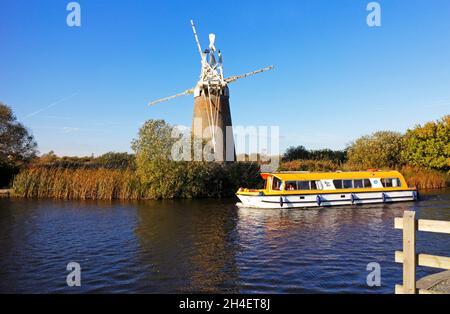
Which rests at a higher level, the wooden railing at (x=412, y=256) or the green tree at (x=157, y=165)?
the green tree at (x=157, y=165)

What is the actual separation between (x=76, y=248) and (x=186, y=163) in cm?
1808

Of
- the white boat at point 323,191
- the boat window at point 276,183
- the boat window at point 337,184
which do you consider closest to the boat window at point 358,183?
the white boat at point 323,191

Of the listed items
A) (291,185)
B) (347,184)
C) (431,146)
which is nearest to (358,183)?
(347,184)

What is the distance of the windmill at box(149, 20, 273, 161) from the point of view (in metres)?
41.2

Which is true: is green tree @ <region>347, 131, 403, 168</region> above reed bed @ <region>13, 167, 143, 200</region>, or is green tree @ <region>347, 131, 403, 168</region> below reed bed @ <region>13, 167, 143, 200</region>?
above

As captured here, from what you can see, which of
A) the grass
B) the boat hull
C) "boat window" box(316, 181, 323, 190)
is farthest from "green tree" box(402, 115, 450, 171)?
"boat window" box(316, 181, 323, 190)

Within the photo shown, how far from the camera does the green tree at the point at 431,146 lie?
39969 mm

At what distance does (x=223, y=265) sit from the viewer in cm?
1193

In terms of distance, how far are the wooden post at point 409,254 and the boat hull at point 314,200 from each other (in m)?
17.9

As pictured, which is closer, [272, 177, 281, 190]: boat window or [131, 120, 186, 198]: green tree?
[272, 177, 281, 190]: boat window

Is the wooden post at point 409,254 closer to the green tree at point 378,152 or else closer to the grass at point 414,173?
the grass at point 414,173

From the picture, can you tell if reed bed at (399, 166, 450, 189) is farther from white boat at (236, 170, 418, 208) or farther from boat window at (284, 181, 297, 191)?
boat window at (284, 181, 297, 191)

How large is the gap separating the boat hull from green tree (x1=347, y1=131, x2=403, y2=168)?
59.4 ft

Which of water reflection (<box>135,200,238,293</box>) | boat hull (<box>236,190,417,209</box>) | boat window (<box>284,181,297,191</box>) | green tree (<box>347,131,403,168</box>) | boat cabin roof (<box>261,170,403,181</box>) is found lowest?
water reflection (<box>135,200,238,293</box>)
